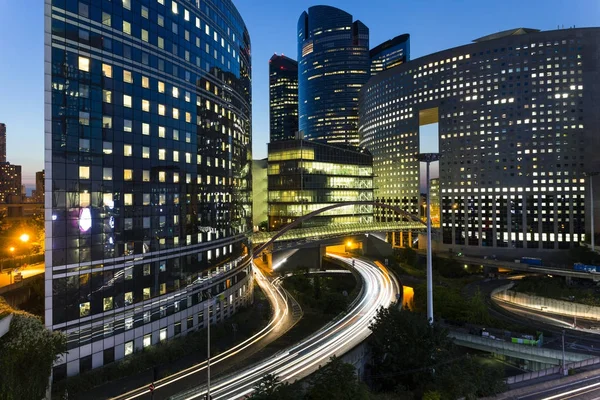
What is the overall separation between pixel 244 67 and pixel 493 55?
324 ft

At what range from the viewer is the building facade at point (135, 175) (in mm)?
32031

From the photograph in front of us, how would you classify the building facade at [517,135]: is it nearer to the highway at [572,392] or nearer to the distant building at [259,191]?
the distant building at [259,191]

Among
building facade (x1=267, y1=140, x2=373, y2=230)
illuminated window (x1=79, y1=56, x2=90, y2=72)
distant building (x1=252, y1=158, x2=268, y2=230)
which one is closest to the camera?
illuminated window (x1=79, y1=56, x2=90, y2=72)

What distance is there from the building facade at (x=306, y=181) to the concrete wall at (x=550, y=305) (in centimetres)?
4509

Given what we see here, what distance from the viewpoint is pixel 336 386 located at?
24.4m

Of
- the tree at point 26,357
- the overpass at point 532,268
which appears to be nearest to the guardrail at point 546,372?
the tree at point 26,357

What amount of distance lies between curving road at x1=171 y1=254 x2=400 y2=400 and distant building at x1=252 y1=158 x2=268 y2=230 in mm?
52982

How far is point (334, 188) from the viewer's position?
103438 mm

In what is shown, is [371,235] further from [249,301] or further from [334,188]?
[249,301]

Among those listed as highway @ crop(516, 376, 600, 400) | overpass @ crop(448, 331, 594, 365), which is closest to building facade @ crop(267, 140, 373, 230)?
overpass @ crop(448, 331, 594, 365)

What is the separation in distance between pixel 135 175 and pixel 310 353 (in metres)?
25.7

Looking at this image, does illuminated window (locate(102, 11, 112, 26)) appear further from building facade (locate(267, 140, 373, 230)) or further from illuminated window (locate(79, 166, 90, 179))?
building facade (locate(267, 140, 373, 230))

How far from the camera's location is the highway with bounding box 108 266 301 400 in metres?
29.8

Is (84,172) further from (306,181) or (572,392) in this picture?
(306,181)
